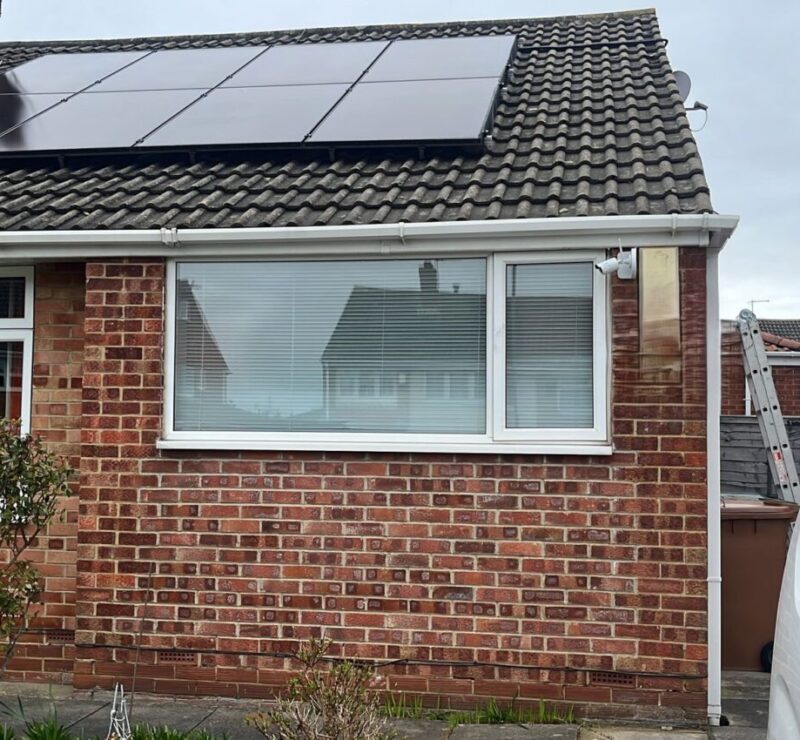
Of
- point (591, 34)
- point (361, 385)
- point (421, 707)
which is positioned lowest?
point (421, 707)

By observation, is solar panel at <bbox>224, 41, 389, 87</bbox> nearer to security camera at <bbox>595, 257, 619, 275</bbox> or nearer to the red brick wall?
the red brick wall

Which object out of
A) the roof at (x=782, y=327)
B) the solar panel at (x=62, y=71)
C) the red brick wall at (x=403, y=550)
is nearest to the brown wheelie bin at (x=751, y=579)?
the red brick wall at (x=403, y=550)

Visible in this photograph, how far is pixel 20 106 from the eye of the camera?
8.55 meters

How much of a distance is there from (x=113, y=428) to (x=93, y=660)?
1495 mm

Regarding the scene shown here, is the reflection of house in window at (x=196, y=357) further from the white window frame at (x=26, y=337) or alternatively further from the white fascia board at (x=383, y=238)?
the white window frame at (x=26, y=337)

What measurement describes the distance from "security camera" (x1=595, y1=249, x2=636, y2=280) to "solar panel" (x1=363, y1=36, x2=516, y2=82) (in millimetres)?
3000

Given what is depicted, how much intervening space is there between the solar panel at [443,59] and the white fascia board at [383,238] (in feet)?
8.97

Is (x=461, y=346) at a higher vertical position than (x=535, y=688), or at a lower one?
higher

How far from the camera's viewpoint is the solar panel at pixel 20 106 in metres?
8.19

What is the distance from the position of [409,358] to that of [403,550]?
120 cm

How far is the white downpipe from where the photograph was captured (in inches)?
222

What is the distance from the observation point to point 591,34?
10.2 metres

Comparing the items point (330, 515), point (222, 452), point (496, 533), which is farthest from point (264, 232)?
point (496, 533)

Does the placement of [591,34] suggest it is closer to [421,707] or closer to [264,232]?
[264,232]
